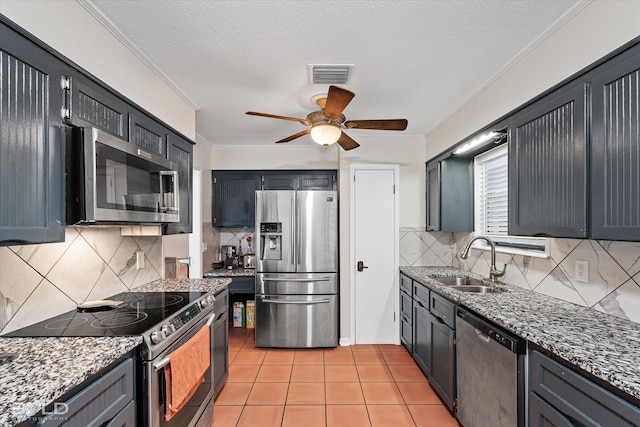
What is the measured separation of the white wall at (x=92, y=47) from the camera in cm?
129

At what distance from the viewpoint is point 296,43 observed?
6.14 ft

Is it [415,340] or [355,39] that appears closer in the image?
[355,39]

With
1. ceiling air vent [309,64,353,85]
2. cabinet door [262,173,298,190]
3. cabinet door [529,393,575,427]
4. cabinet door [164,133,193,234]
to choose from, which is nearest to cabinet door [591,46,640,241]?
cabinet door [529,393,575,427]

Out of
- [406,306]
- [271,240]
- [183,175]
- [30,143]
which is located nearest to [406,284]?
[406,306]

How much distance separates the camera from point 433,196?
3.45m

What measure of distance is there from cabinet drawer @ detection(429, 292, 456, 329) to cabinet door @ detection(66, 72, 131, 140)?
2366mm

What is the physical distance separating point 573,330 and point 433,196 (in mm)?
2175

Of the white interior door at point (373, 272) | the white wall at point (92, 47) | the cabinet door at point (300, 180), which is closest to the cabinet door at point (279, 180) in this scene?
the cabinet door at point (300, 180)

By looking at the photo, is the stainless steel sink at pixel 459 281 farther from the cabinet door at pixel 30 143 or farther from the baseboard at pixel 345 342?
the cabinet door at pixel 30 143

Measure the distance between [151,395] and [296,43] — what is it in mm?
1980

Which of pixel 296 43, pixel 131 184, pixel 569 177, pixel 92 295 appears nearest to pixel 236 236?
pixel 92 295

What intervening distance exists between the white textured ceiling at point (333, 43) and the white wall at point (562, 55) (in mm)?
71

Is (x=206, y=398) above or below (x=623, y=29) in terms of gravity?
below

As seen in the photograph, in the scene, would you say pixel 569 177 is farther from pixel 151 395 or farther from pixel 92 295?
pixel 92 295
